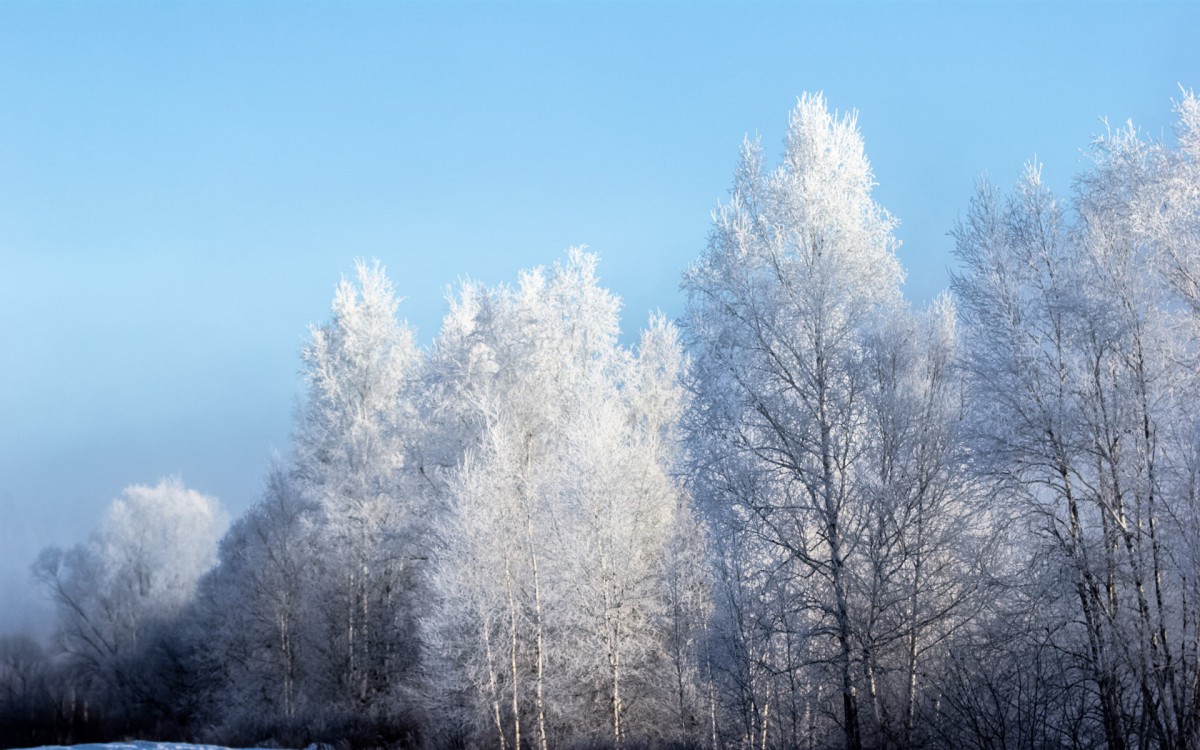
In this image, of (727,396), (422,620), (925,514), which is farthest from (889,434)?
(422,620)

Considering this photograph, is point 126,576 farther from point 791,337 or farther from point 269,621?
point 791,337

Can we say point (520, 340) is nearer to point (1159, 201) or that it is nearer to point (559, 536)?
point (559, 536)

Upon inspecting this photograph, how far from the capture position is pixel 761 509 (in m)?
12.5

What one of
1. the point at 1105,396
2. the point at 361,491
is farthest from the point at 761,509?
the point at 361,491

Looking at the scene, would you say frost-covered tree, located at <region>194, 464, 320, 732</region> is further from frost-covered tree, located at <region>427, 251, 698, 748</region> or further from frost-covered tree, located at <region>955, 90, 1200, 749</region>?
frost-covered tree, located at <region>955, 90, 1200, 749</region>

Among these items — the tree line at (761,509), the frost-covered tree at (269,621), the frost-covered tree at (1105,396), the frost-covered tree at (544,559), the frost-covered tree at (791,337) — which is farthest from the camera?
the frost-covered tree at (269,621)

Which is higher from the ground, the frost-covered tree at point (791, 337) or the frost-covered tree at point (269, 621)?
the frost-covered tree at point (791, 337)

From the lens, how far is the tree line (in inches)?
452

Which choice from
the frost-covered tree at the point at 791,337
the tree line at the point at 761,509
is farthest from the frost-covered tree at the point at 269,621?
the frost-covered tree at the point at 791,337

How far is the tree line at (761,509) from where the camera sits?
37.7 feet

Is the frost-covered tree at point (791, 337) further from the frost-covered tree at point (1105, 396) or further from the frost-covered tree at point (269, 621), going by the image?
the frost-covered tree at point (269, 621)

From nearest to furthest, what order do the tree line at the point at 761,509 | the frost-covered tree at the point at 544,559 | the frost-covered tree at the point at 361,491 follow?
the tree line at the point at 761,509 → the frost-covered tree at the point at 544,559 → the frost-covered tree at the point at 361,491

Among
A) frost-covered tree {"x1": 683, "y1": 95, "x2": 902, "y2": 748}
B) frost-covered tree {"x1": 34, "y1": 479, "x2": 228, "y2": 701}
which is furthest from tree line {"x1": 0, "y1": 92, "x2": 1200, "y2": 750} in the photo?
frost-covered tree {"x1": 34, "y1": 479, "x2": 228, "y2": 701}

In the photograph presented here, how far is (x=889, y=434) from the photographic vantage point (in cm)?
1438
